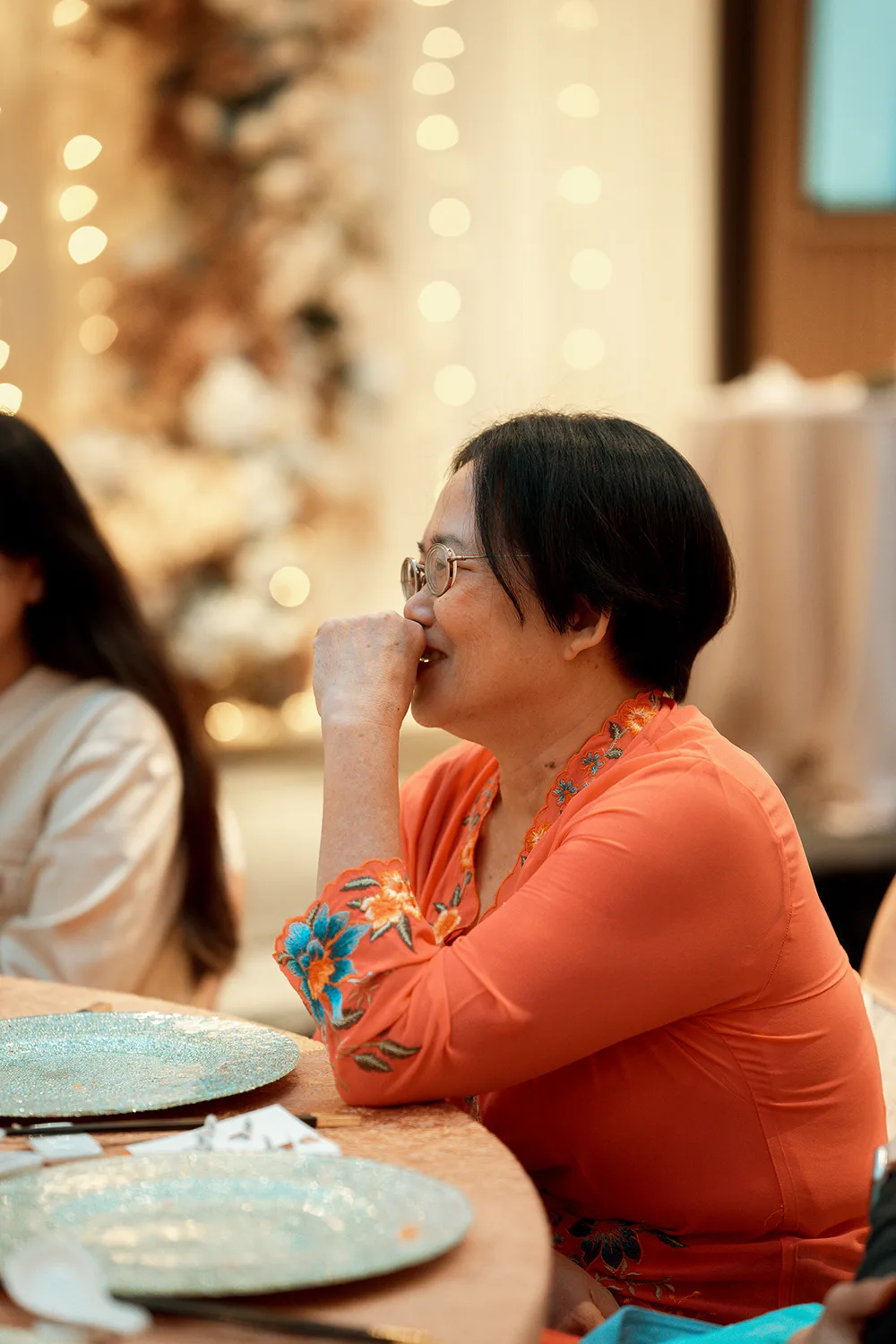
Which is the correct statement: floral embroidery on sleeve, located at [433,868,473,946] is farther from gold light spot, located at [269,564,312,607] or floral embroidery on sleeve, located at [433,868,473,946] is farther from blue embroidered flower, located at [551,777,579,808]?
gold light spot, located at [269,564,312,607]

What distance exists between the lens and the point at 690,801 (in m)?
1.32

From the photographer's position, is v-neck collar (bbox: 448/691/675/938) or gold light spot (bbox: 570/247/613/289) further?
gold light spot (bbox: 570/247/613/289)

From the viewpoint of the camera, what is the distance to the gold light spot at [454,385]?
253 inches

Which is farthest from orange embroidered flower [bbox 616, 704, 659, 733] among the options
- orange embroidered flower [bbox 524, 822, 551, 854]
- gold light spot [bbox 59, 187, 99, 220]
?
gold light spot [bbox 59, 187, 99, 220]

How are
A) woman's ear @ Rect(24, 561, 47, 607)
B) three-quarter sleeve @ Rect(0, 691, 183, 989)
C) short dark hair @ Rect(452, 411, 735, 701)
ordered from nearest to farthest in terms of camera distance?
short dark hair @ Rect(452, 411, 735, 701)
three-quarter sleeve @ Rect(0, 691, 183, 989)
woman's ear @ Rect(24, 561, 47, 607)

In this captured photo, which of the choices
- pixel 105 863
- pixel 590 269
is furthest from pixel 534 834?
pixel 590 269

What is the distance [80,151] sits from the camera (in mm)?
5668

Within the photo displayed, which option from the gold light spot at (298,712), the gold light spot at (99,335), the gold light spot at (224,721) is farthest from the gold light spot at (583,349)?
the gold light spot at (224,721)

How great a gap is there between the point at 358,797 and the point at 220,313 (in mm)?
4609

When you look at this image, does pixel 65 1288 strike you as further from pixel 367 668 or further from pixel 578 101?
pixel 578 101

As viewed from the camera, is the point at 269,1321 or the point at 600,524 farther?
the point at 600,524

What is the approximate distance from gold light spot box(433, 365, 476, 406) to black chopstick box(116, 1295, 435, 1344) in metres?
5.74

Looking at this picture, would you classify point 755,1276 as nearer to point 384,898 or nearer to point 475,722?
point 384,898

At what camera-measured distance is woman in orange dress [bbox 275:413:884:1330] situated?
127cm
